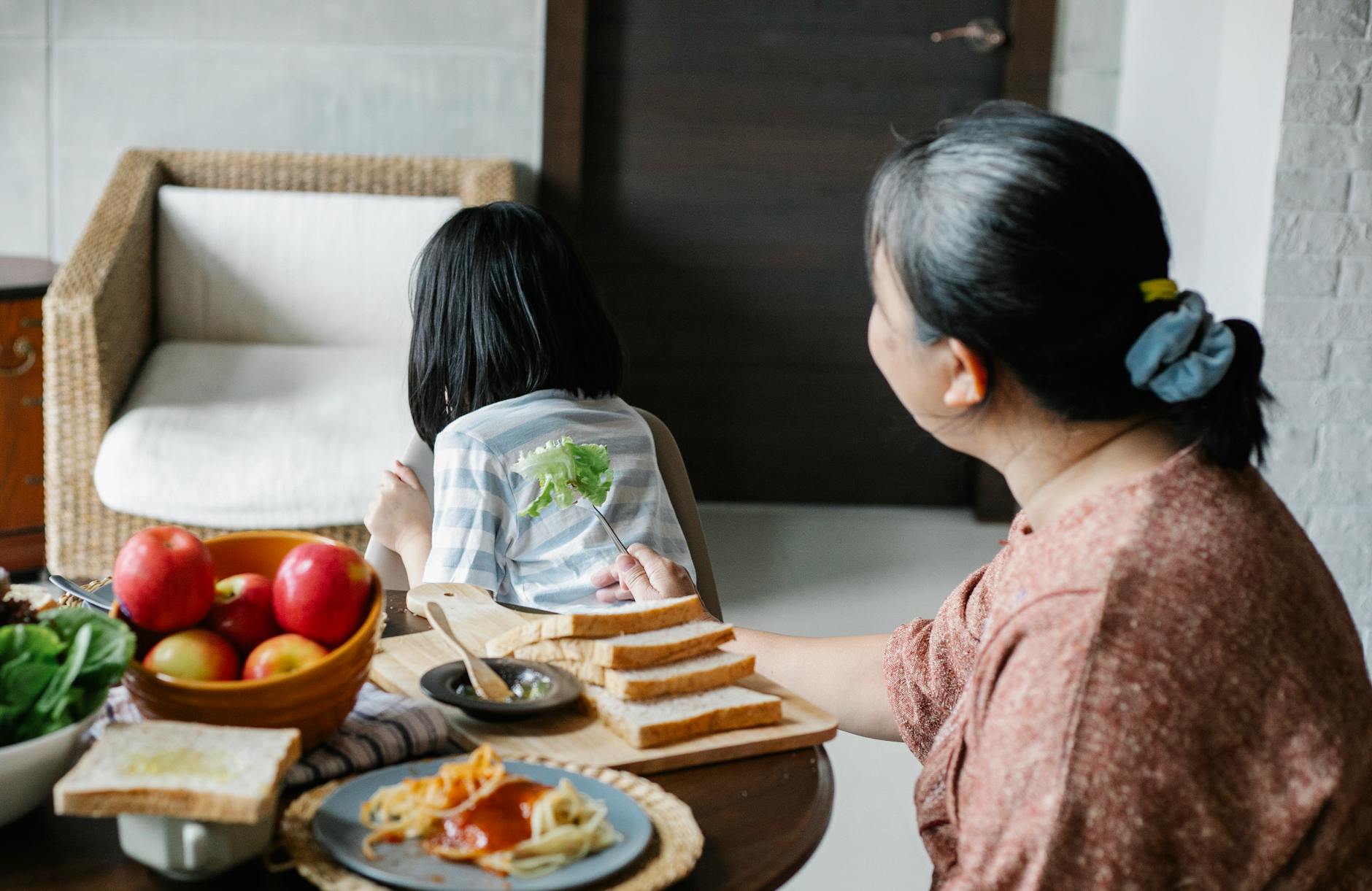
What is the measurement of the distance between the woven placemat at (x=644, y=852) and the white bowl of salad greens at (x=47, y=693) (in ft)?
0.49

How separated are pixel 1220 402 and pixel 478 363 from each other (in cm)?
109

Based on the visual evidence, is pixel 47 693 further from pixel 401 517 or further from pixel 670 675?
pixel 401 517

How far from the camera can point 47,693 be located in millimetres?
914

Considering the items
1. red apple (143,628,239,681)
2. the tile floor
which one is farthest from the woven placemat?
the tile floor

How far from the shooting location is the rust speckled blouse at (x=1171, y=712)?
884 millimetres

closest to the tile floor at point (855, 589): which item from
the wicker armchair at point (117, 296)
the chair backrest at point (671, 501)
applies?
the chair backrest at point (671, 501)

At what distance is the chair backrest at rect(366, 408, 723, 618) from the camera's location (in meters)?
1.85

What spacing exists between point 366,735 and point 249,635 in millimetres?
112

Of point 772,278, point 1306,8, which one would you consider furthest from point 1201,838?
point 772,278

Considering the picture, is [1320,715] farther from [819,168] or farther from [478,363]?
[819,168]

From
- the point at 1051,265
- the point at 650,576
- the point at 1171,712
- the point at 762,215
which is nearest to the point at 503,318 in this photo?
the point at 650,576

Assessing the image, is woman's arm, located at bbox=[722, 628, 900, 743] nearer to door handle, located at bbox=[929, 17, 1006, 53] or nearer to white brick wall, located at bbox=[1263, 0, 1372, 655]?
white brick wall, located at bbox=[1263, 0, 1372, 655]

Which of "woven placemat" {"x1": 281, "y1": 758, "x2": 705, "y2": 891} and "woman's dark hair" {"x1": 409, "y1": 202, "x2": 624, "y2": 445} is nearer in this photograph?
"woven placemat" {"x1": 281, "y1": 758, "x2": 705, "y2": 891}

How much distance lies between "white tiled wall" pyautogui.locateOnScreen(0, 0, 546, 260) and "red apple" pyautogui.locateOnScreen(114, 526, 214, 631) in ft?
10.0
